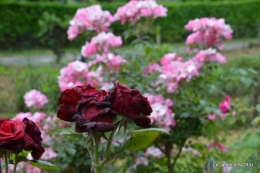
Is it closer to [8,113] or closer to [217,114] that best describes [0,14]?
[8,113]

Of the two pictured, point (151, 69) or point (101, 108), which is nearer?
point (101, 108)

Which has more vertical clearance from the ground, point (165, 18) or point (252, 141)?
point (252, 141)

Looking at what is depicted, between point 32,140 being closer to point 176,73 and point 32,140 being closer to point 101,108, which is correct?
point 101,108

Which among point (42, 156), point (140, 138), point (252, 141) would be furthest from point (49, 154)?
point (140, 138)

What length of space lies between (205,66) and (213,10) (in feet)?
51.5

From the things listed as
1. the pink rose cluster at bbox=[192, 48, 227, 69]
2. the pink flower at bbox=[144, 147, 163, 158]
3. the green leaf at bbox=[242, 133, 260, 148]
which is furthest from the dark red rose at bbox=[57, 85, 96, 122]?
the pink flower at bbox=[144, 147, 163, 158]

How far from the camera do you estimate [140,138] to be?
1020 millimetres

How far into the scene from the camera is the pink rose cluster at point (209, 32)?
2.72 m

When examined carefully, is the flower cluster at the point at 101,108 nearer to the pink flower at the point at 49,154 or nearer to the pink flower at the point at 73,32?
the pink flower at the point at 49,154

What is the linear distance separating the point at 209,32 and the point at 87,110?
1.93 metres

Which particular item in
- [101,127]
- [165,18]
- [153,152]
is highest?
[101,127]

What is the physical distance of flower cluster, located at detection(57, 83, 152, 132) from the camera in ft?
3.03

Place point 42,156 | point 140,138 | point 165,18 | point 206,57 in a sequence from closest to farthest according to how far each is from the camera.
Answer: point 140,138
point 42,156
point 206,57
point 165,18

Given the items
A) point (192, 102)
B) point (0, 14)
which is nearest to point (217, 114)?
point (192, 102)
